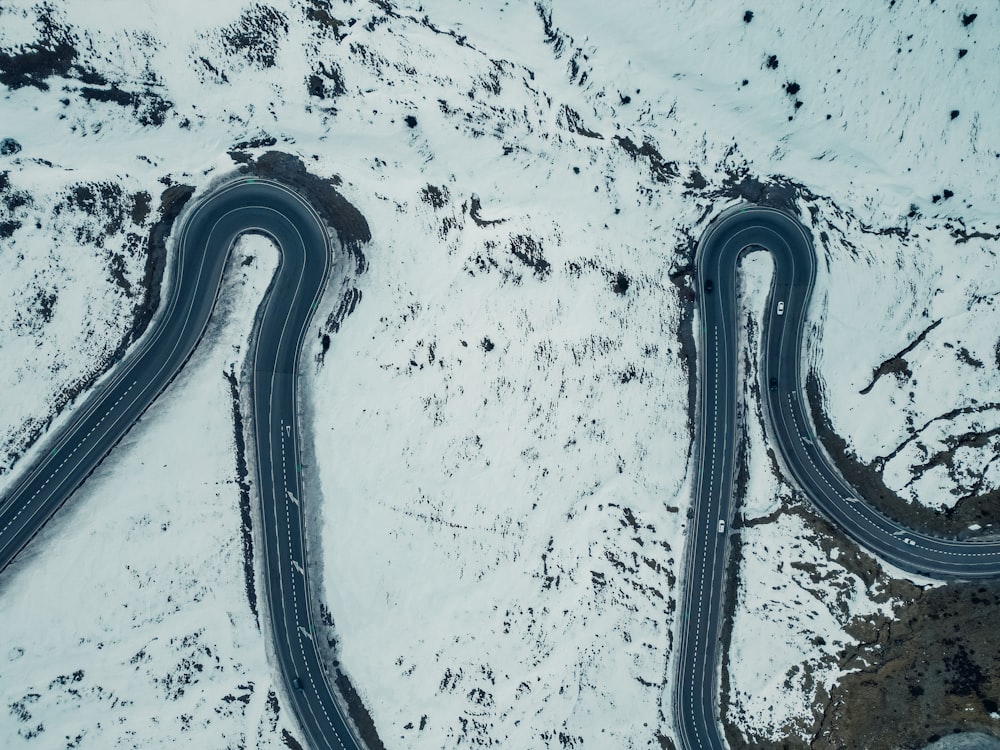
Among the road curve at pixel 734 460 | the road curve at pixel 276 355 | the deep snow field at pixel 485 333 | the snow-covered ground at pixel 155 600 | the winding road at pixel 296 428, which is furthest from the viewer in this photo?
the road curve at pixel 734 460

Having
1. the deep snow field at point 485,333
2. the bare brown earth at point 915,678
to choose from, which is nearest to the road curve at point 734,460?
the deep snow field at point 485,333

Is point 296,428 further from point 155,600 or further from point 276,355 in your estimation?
point 155,600

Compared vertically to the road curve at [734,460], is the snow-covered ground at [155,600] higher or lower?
lower

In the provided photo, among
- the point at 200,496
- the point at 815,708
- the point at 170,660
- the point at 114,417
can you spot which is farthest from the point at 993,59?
the point at 170,660

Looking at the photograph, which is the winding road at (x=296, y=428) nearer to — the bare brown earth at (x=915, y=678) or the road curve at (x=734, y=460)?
the road curve at (x=734, y=460)

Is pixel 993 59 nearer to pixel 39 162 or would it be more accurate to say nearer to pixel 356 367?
pixel 356 367
